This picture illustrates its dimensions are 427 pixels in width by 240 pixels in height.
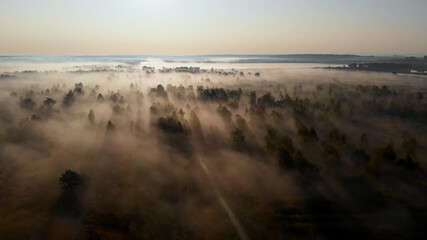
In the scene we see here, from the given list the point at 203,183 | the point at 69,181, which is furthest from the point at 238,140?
the point at 69,181

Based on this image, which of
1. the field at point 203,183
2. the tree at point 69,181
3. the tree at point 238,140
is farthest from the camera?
the tree at point 238,140

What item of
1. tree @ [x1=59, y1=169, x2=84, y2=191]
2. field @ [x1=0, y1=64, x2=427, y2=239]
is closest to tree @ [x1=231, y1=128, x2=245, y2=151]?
field @ [x1=0, y1=64, x2=427, y2=239]

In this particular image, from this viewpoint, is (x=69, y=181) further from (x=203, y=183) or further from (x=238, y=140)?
(x=238, y=140)

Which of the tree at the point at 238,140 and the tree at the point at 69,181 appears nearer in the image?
the tree at the point at 69,181

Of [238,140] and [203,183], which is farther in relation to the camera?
[238,140]

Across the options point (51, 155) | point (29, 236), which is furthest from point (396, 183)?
point (51, 155)

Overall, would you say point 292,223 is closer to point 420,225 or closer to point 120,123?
point 420,225

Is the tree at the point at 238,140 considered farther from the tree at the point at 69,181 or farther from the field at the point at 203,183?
the tree at the point at 69,181

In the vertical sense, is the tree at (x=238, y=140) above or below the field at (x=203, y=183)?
above

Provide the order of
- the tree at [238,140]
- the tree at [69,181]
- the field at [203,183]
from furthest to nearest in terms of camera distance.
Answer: the tree at [238,140] < the tree at [69,181] < the field at [203,183]

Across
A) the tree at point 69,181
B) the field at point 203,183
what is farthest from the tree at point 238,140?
the tree at point 69,181

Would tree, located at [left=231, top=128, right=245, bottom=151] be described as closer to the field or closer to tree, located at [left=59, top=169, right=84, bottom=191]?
the field
